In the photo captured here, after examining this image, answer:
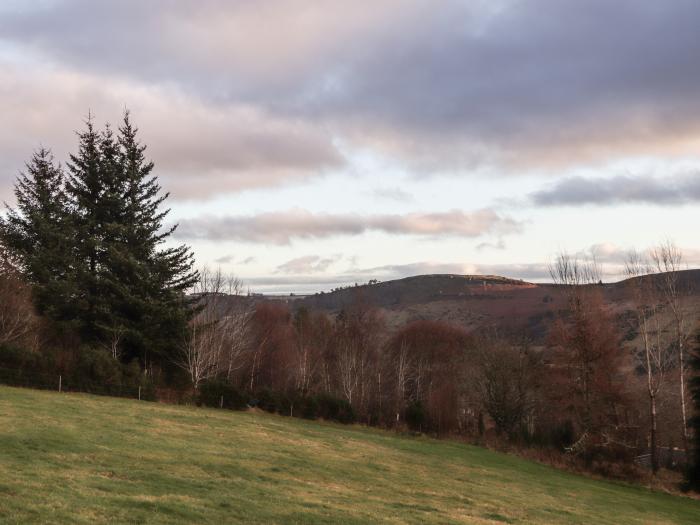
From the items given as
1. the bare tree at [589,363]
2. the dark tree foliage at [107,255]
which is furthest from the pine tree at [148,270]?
the bare tree at [589,363]

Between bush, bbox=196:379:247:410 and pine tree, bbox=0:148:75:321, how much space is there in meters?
14.9

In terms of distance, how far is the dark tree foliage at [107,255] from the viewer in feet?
149

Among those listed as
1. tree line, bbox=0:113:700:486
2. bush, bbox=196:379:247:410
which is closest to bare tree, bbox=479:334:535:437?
tree line, bbox=0:113:700:486

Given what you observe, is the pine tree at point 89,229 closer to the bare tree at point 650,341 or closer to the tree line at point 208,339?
the tree line at point 208,339

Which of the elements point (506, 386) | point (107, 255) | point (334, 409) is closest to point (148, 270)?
point (107, 255)

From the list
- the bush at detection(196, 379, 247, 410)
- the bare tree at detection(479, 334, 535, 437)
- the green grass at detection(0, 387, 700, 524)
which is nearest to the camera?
the green grass at detection(0, 387, 700, 524)

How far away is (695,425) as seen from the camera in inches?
1481

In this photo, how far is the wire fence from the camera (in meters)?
32.9

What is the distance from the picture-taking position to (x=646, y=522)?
20609mm

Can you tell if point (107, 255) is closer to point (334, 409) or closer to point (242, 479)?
point (334, 409)

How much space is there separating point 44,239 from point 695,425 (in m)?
55.6

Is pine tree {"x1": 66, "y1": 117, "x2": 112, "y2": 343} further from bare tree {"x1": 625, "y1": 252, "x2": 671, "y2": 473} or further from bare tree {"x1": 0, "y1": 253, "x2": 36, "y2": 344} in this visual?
bare tree {"x1": 625, "y1": 252, "x2": 671, "y2": 473}

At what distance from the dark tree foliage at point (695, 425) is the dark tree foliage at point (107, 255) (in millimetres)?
39940

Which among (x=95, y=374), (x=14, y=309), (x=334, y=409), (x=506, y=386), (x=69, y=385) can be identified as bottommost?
(x=334, y=409)
